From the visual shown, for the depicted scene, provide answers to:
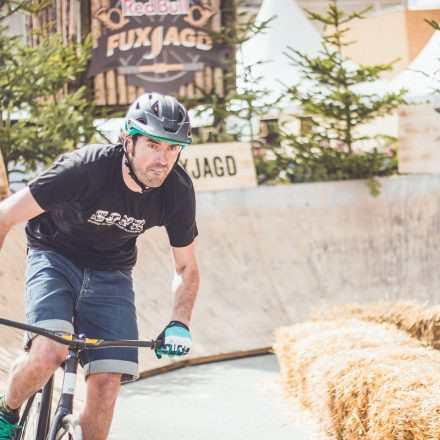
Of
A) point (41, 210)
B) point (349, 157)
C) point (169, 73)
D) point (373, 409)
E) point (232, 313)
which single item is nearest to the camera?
point (41, 210)

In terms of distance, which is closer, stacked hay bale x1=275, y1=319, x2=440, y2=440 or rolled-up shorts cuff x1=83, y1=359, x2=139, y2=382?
rolled-up shorts cuff x1=83, y1=359, x2=139, y2=382

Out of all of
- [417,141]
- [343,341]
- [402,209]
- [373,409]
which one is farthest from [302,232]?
[373,409]

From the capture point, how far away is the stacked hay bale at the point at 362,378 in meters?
4.98

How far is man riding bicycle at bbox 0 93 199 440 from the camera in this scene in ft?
13.9

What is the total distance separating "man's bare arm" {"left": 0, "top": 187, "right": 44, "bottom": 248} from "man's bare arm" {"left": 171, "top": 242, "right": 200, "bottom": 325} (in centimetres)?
78

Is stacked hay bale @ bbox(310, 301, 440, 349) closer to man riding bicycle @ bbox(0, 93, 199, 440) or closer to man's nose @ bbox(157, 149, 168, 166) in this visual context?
man riding bicycle @ bbox(0, 93, 199, 440)

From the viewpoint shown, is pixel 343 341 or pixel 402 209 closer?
pixel 343 341

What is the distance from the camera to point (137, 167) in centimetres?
435

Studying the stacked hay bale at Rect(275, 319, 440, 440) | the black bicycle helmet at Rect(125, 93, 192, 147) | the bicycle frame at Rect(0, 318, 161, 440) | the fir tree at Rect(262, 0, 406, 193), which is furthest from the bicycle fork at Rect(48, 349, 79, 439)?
the fir tree at Rect(262, 0, 406, 193)

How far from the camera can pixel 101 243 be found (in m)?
4.67

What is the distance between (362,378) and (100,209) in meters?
2.12

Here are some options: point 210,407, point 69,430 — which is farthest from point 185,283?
point 210,407

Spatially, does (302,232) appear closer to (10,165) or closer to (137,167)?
(10,165)

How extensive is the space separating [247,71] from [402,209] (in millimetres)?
2775
